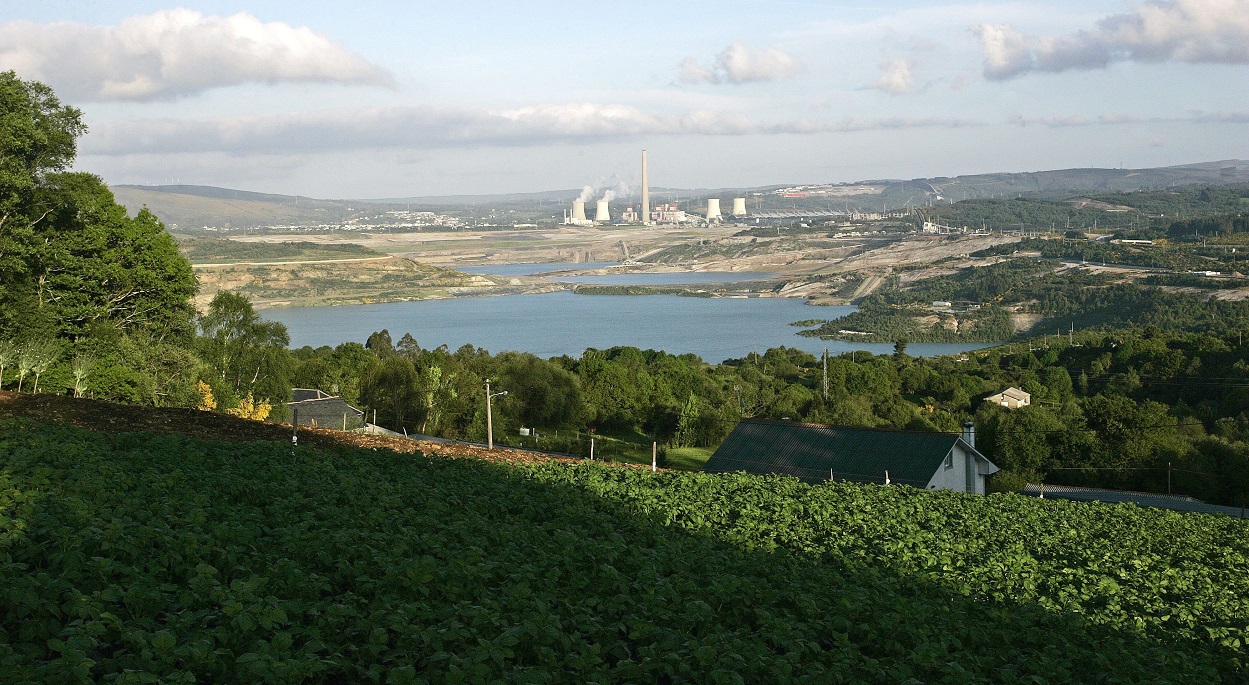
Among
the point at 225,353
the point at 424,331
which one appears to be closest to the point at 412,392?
the point at 225,353

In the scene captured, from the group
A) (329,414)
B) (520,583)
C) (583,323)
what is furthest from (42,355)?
(583,323)

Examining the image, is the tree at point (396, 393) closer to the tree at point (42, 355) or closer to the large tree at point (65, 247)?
the large tree at point (65, 247)

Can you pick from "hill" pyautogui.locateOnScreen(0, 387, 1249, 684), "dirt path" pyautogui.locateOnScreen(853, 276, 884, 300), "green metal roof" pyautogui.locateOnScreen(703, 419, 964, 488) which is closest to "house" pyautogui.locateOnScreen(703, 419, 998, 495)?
"green metal roof" pyautogui.locateOnScreen(703, 419, 964, 488)

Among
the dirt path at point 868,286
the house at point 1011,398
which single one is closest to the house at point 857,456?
the house at point 1011,398

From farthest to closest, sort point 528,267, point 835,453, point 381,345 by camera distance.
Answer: point 528,267 < point 381,345 < point 835,453

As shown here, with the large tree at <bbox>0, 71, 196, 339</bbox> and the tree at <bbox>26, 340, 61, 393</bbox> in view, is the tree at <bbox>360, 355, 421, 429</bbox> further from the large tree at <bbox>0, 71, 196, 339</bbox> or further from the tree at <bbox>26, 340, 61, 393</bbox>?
the tree at <bbox>26, 340, 61, 393</bbox>

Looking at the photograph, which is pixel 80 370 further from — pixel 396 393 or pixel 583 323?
pixel 583 323
